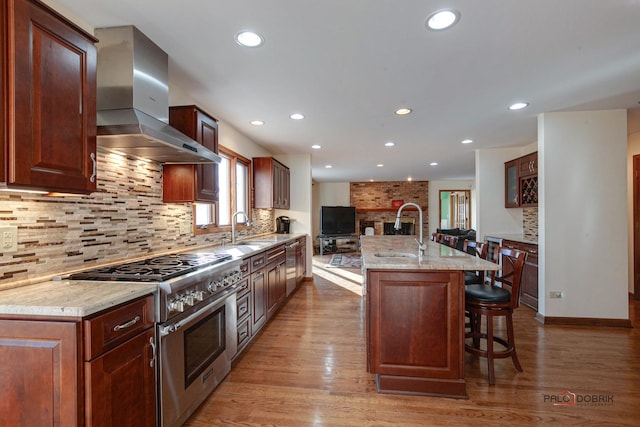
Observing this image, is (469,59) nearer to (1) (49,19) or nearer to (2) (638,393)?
(1) (49,19)

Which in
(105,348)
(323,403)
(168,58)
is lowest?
(323,403)

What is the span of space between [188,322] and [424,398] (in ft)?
5.42

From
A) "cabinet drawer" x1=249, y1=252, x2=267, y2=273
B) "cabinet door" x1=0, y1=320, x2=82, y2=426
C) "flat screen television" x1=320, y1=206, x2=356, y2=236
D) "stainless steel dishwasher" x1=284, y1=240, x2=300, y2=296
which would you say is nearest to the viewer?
"cabinet door" x1=0, y1=320, x2=82, y2=426

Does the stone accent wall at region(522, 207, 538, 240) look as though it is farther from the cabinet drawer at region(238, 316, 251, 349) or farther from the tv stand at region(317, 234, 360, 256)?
the tv stand at region(317, 234, 360, 256)

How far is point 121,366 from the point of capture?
1.28 metres

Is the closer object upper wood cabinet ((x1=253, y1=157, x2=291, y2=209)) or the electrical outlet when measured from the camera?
the electrical outlet

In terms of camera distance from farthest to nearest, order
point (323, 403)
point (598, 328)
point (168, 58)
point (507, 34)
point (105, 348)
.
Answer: point (598, 328) → point (168, 58) → point (323, 403) → point (507, 34) → point (105, 348)

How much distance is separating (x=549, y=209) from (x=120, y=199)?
4207 millimetres

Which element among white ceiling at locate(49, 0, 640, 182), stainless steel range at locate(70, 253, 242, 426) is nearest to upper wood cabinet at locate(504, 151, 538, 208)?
white ceiling at locate(49, 0, 640, 182)

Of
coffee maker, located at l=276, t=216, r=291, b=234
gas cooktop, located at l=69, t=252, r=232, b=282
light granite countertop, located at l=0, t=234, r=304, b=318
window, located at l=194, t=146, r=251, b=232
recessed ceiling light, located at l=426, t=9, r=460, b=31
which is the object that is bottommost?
light granite countertop, located at l=0, t=234, r=304, b=318

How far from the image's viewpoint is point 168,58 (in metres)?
2.13

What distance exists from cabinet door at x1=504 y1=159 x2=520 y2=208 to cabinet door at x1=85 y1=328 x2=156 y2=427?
529 cm

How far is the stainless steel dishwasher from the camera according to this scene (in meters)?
4.17

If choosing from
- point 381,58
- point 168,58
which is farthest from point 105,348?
point 381,58
